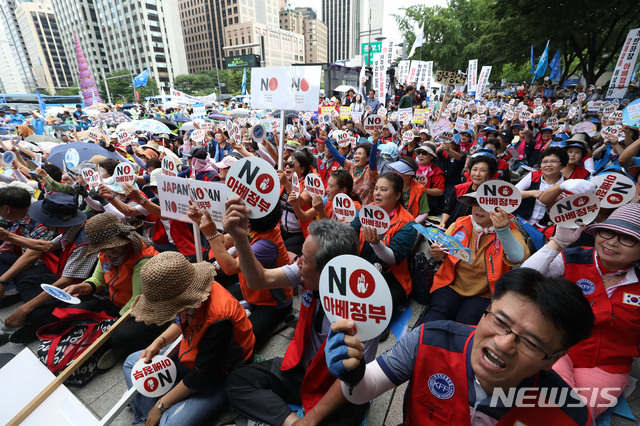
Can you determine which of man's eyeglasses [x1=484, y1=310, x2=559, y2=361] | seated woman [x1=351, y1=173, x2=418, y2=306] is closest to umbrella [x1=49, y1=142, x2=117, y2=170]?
seated woman [x1=351, y1=173, x2=418, y2=306]

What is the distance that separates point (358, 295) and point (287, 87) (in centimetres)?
355

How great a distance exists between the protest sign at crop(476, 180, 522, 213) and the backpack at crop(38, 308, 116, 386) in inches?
144

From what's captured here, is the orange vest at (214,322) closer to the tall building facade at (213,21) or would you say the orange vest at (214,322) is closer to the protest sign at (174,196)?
the protest sign at (174,196)

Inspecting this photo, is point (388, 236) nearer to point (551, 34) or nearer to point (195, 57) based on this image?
point (551, 34)

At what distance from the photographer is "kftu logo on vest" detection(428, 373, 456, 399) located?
1.38 m

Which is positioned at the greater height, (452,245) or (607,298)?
(452,245)

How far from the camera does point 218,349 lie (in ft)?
6.81

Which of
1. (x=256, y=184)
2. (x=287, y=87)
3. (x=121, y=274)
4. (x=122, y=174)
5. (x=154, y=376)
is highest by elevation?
(x=287, y=87)

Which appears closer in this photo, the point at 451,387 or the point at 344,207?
the point at 451,387

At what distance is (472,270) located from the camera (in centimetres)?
272

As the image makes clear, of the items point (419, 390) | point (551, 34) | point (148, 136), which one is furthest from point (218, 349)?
point (551, 34)

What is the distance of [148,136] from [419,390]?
12.6 m

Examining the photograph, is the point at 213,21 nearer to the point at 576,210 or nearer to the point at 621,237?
the point at 576,210

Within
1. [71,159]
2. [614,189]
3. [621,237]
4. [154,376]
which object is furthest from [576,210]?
[71,159]
